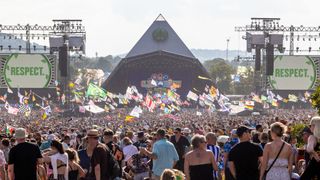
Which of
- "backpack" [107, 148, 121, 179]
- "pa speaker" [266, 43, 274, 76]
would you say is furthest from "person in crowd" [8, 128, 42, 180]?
"pa speaker" [266, 43, 274, 76]

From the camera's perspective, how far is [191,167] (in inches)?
447

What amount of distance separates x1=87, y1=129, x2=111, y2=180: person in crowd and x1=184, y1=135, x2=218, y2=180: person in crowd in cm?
97

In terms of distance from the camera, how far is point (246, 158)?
1090cm

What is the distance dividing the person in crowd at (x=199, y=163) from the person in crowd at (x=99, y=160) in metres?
0.97

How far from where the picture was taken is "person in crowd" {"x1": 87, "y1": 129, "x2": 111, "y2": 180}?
11562 mm

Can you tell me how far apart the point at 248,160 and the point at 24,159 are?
2628 millimetres

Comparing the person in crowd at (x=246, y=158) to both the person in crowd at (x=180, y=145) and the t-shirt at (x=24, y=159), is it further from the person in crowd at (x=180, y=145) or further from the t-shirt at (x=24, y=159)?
the person in crowd at (x=180, y=145)

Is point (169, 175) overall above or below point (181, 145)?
above

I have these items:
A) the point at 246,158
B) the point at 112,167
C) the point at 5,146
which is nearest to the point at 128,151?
the point at 5,146

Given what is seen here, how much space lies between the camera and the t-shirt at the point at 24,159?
11531mm

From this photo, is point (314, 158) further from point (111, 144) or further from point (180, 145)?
point (180, 145)

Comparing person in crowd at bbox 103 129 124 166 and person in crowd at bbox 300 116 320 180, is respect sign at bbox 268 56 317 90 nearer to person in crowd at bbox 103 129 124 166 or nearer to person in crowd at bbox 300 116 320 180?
person in crowd at bbox 103 129 124 166

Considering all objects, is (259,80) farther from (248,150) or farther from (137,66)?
(248,150)

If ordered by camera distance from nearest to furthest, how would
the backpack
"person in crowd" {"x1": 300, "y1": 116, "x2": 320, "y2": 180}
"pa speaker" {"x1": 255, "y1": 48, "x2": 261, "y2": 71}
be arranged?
"person in crowd" {"x1": 300, "y1": 116, "x2": 320, "y2": 180} < the backpack < "pa speaker" {"x1": 255, "y1": 48, "x2": 261, "y2": 71}
